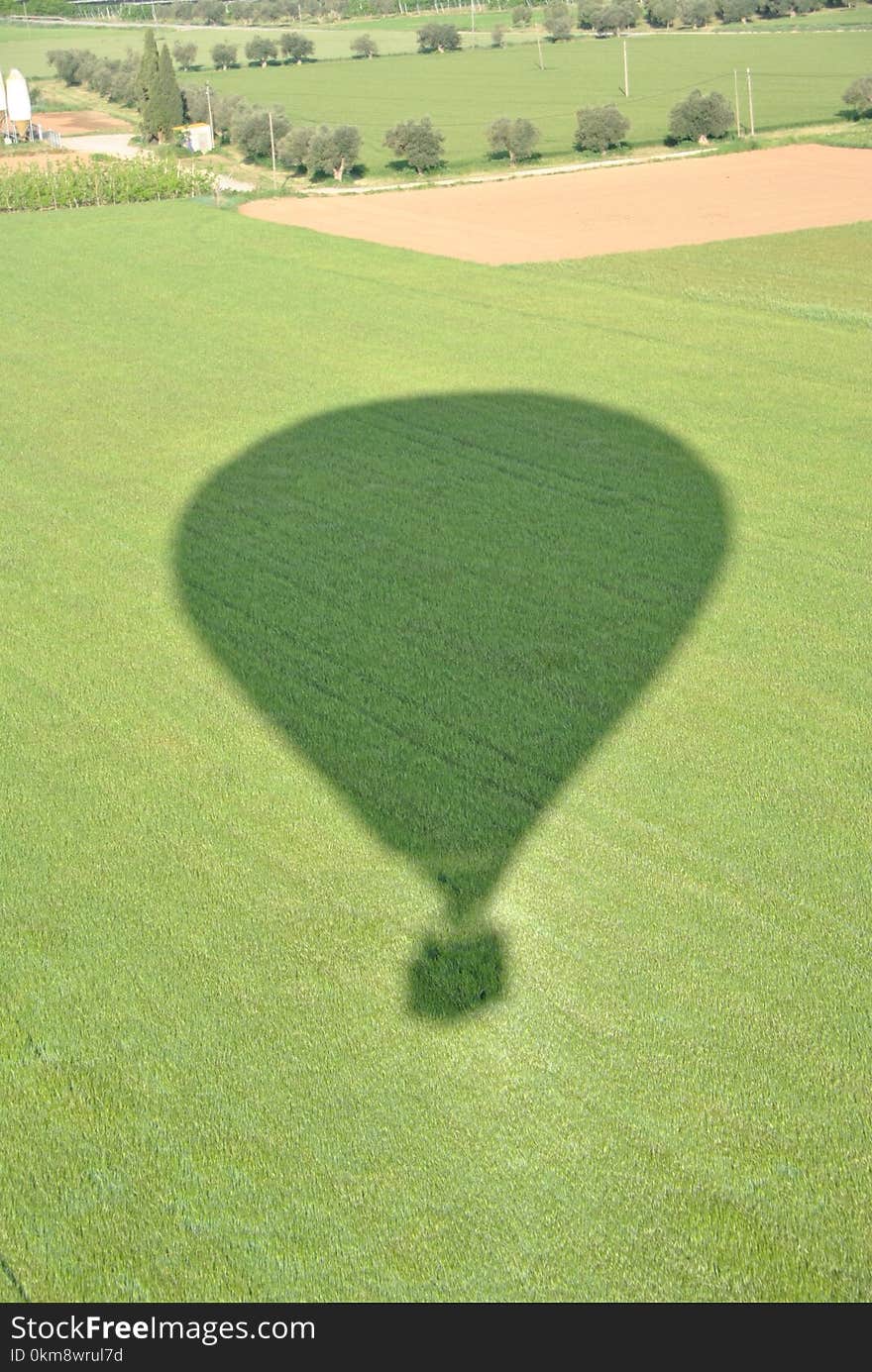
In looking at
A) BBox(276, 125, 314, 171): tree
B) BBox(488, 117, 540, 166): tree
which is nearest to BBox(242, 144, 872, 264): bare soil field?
BBox(488, 117, 540, 166): tree

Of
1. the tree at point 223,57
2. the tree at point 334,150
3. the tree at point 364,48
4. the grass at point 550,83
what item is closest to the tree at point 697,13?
the grass at point 550,83

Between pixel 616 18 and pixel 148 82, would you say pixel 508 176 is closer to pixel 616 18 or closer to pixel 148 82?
pixel 148 82

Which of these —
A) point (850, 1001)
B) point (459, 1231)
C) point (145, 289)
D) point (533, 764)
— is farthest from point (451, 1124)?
point (145, 289)

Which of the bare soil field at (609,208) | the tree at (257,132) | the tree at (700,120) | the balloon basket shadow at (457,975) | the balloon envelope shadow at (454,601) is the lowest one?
the balloon basket shadow at (457,975)

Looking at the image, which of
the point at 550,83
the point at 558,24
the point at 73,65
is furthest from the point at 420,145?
the point at 558,24

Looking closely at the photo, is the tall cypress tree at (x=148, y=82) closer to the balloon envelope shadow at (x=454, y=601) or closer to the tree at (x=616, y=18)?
the balloon envelope shadow at (x=454, y=601)
